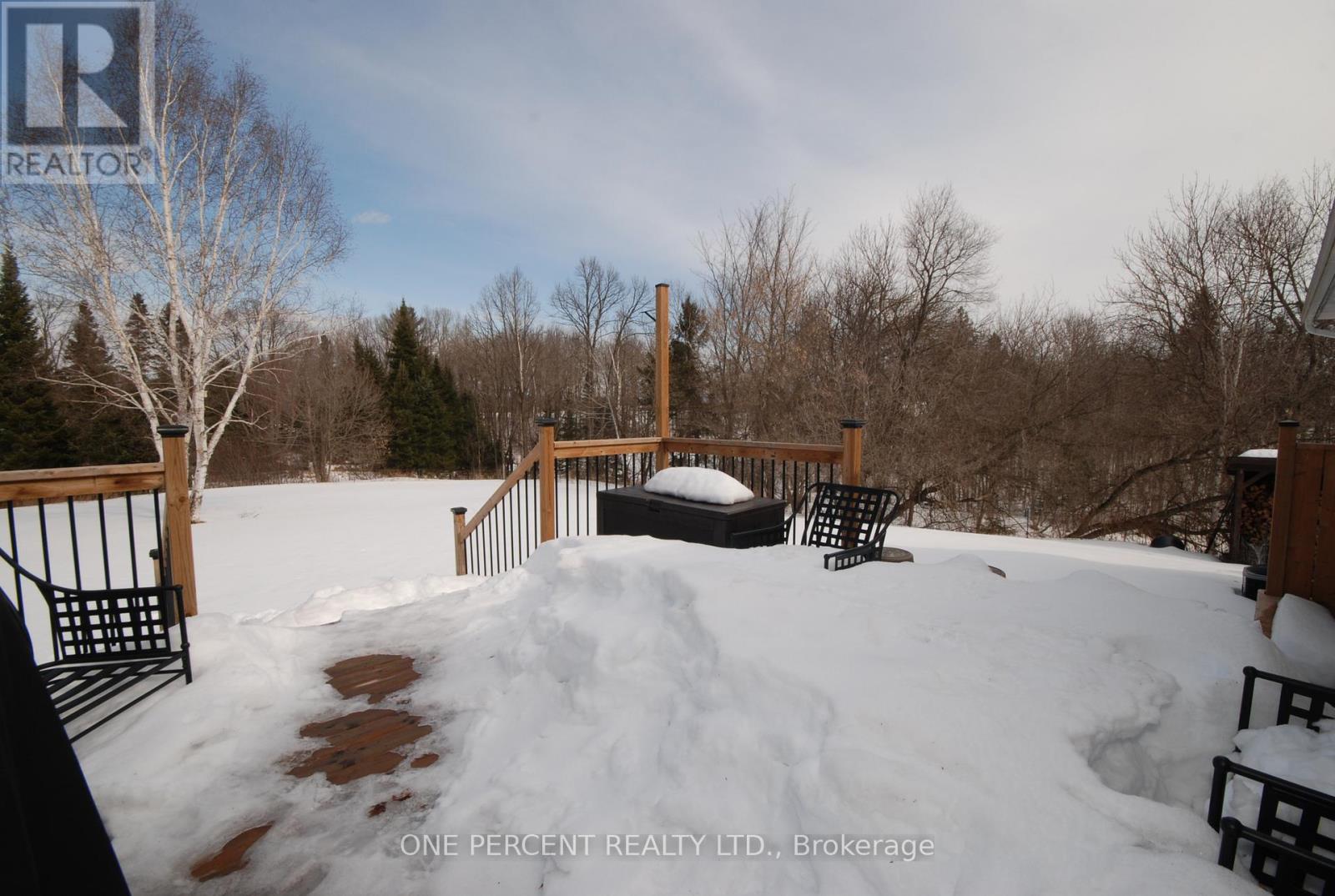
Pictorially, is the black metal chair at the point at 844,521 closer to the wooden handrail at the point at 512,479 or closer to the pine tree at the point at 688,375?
the wooden handrail at the point at 512,479

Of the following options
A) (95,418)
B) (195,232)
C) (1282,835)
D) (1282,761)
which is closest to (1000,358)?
(1282,761)

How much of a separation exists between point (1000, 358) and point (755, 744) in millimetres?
14606

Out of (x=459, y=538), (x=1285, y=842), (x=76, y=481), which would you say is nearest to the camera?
(x=1285, y=842)

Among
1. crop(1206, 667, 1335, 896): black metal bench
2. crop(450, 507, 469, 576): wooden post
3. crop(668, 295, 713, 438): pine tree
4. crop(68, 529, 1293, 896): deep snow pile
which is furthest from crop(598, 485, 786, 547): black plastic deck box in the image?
crop(668, 295, 713, 438): pine tree

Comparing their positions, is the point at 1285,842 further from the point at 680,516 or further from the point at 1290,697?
the point at 680,516

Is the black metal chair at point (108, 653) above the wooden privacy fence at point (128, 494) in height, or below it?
below

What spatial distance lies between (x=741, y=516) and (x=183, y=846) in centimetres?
293

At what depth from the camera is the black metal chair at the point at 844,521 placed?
3.60 metres

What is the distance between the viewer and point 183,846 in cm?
156

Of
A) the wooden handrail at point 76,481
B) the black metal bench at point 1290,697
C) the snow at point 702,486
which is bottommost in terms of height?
the black metal bench at point 1290,697

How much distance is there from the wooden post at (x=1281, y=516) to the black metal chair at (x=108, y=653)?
4.62 meters

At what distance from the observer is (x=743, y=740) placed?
1642 millimetres

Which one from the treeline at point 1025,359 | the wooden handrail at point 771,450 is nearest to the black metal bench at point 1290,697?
the wooden handrail at point 771,450

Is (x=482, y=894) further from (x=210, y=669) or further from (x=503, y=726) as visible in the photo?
(x=210, y=669)
